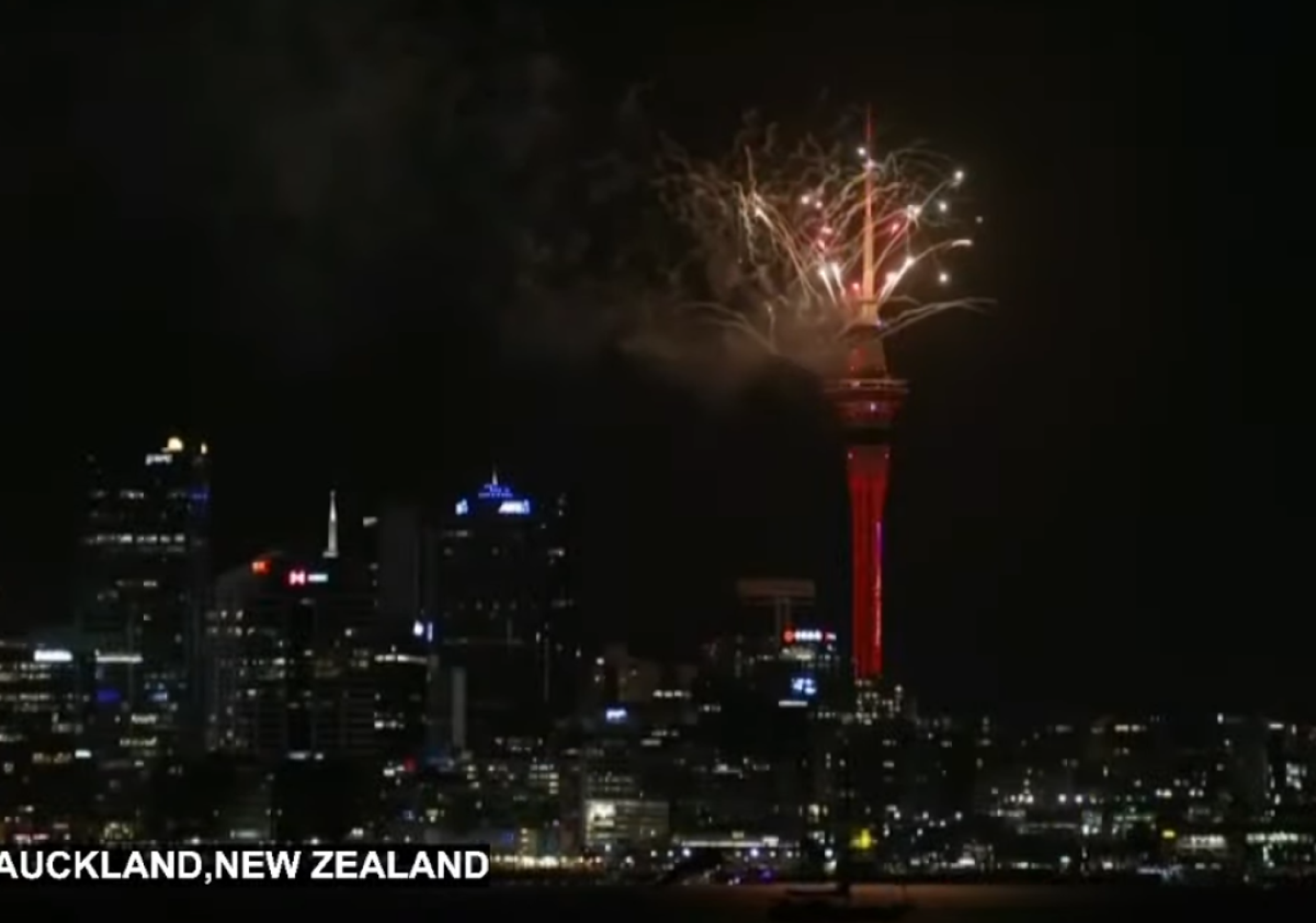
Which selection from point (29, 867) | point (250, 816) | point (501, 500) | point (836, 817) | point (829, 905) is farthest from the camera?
point (501, 500)

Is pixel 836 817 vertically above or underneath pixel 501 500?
underneath

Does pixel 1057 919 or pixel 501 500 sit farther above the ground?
pixel 501 500

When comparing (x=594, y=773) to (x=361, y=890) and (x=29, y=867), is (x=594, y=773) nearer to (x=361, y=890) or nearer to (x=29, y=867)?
(x=361, y=890)

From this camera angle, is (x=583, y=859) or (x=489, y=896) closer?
(x=489, y=896)

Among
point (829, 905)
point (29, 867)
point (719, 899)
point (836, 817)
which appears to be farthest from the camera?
point (836, 817)

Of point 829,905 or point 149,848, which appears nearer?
point 149,848

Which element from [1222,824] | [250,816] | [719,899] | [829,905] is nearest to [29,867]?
[829,905]

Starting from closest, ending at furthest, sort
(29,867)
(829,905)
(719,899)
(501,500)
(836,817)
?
(29,867), (829,905), (719,899), (836,817), (501,500)

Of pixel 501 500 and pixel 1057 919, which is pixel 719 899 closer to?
pixel 1057 919

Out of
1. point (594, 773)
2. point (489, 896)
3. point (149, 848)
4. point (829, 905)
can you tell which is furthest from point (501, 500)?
point (149, 848)
